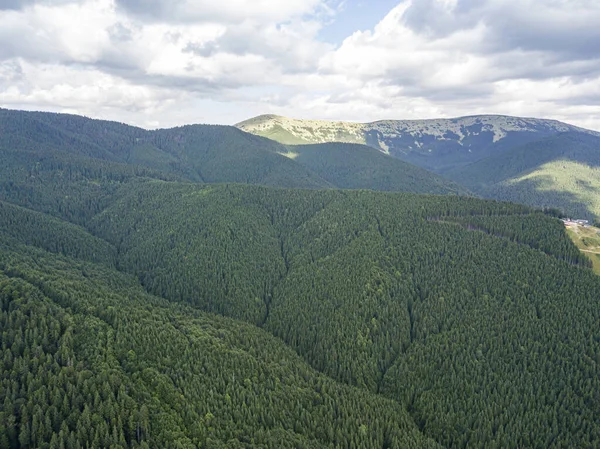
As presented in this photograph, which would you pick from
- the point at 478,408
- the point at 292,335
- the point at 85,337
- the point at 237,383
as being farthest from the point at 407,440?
the point at 85,337

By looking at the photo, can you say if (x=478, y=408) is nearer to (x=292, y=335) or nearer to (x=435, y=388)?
(x=435, y=388)

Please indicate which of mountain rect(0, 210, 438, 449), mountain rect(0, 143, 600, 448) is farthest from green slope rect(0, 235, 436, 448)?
mountain rect(0, 143, 600, 448)

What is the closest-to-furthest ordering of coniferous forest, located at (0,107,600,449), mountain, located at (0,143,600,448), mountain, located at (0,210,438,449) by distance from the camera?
1. mountain, located at (0,210,438,449)
2. coniferous forest, located at (0,107,600,449)
3. mountain, located at (0,143,600,448)

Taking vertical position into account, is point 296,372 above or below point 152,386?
below

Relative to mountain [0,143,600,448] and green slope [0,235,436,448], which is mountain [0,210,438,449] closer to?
green slope [0,235,436,448]

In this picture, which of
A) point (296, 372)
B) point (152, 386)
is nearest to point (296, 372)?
point (296, 372)

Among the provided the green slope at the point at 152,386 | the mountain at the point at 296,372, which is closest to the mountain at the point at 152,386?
the green slope at the point at 152,386

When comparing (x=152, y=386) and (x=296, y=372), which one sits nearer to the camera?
(x=152, y=386)

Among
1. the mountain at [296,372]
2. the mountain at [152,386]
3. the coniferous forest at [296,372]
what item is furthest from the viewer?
the mountain at [296,372]

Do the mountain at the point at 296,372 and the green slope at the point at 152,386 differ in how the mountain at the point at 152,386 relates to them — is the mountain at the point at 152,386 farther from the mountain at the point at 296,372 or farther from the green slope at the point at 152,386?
the mountain at the point at 296,372

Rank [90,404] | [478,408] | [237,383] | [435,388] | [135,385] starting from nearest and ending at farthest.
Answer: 1. [90,404]
2. [135,385]
3. [237,383]
4. [478,408]
5. [435,388]

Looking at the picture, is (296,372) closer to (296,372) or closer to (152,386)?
(296,372)
